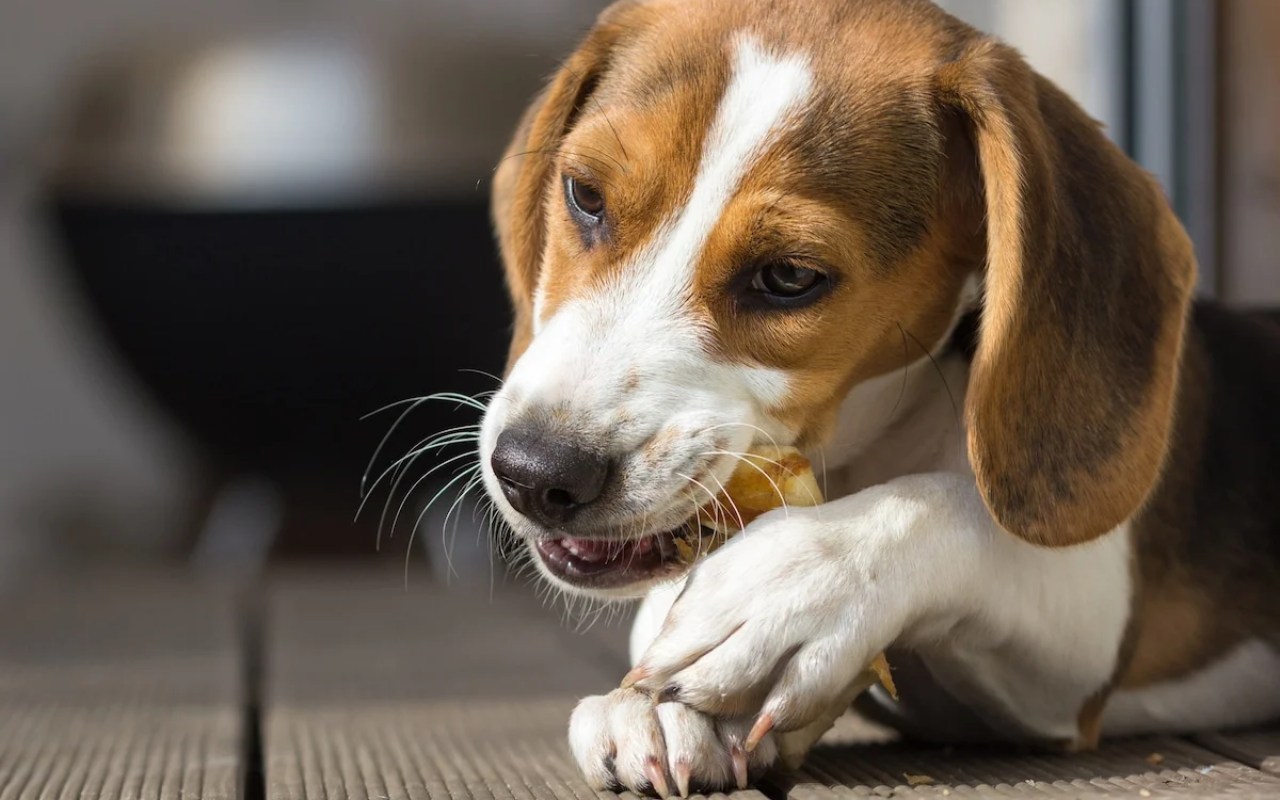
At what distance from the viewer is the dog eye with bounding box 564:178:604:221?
2.31m

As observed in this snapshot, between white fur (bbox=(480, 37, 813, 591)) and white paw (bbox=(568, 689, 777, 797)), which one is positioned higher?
white fur (bbox=(480, 37, 813, 591))

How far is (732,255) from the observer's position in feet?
7.08

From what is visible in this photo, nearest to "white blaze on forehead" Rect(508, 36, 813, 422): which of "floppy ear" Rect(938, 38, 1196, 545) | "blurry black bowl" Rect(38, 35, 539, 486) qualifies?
"floppy ear" Rect(938, 38, 1196, 545)

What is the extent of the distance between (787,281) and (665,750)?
2.09 feet

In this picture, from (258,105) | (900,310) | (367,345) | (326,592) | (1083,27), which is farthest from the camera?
(367,345)

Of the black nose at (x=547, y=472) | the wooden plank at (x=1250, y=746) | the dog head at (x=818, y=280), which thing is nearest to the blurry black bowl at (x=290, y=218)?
the dog head at (x=818, y=280)

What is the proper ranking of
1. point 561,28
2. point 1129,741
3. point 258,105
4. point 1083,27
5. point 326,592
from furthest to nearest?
point 561,28 → point 258,105 → point 1083,27 → point 326,592 → point 1129,741

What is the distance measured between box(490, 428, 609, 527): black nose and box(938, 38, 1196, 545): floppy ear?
49 cm

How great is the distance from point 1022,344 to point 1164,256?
11.8 inches

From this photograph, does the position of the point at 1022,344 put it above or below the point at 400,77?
below

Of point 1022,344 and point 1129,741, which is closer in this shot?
point 1022,344

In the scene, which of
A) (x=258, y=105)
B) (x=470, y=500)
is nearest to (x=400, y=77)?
(x=258, y=105)

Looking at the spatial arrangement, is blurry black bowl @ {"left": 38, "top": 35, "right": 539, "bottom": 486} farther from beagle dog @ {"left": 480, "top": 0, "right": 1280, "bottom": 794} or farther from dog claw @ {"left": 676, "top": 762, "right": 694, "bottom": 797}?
dog claw @ {"left": 676, "top": 762, "right": 694, "bottom": 797}

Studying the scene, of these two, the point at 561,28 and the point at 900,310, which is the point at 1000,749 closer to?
the point at 900,310
